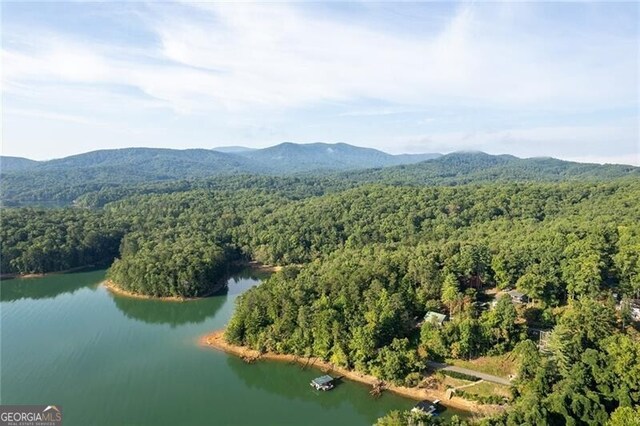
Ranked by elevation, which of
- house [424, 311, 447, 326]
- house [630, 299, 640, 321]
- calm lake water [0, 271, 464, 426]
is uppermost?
house [630, 299, 640, 321]

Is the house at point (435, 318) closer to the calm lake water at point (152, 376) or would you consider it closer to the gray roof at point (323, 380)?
the calm lake water at point (152, 376)

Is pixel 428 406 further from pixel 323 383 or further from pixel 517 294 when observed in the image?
pixel 517 294

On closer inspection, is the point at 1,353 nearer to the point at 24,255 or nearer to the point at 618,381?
the point at 24,255

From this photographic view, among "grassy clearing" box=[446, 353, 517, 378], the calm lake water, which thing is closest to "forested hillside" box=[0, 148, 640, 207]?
the calm lake water

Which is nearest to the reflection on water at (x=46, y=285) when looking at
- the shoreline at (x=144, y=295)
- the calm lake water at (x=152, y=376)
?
the shoreline at (x=144, y=295)

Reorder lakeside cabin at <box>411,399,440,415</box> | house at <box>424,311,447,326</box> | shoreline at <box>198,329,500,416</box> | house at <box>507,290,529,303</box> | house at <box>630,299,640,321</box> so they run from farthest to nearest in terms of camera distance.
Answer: house at <box>507,290,529,303</box>, house at <box>424,311,447,326</box>, house at <box>630,299,640,321</box>, shoreline at <box>198,329,500,416</box>, lakeside cabin at <box>411,399,440,415</box>

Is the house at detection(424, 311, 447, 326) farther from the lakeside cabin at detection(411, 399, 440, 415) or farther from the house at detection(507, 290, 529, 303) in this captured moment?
the lakeside cabin at detection(411, 399, 440, 415)

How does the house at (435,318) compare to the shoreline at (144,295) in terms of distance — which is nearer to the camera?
the house at (435,318)
